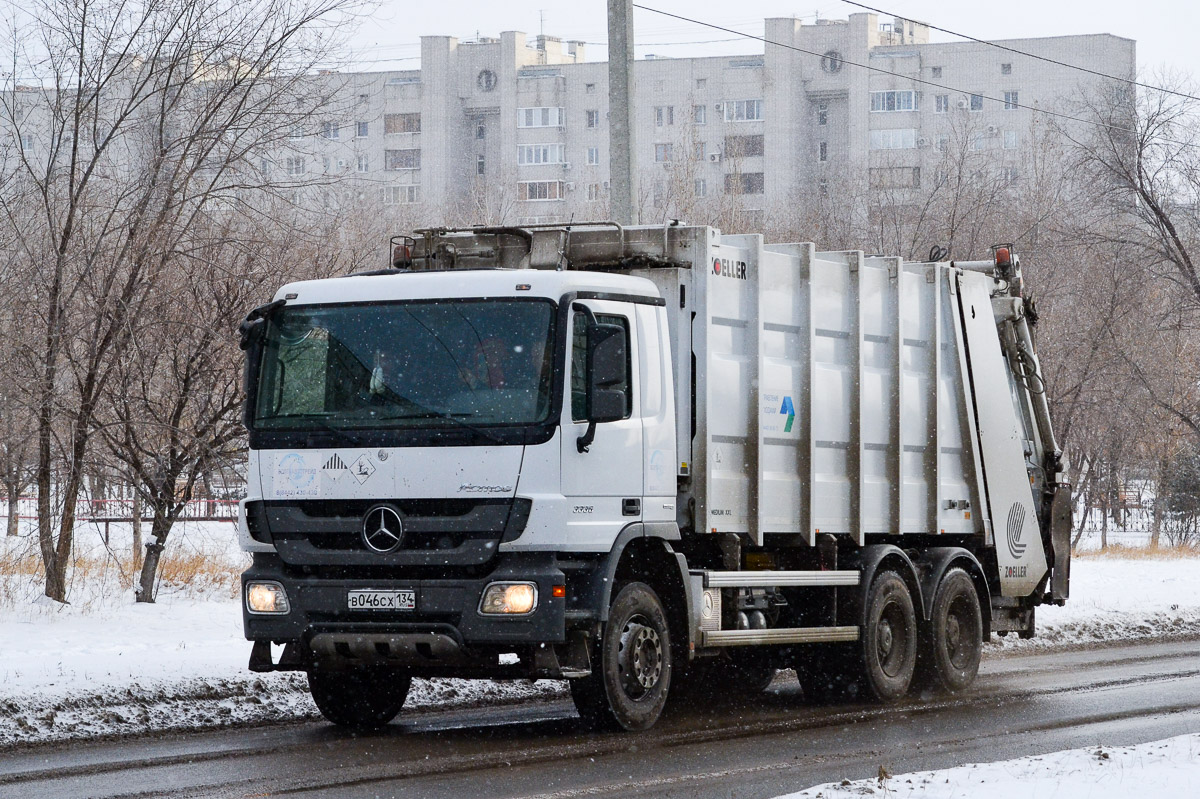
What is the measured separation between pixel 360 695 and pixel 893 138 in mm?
81746

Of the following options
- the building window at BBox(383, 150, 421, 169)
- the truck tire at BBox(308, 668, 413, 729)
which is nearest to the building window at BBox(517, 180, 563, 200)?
the building window at BBox(383, 150, 421, 169)

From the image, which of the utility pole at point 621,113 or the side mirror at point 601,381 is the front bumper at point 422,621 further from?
the utility pole at point 621,113

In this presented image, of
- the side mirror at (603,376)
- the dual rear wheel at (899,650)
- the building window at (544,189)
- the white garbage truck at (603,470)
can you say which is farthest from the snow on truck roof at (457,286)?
the building window at (544,189)

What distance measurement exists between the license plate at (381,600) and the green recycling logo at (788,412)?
3211 millimetres

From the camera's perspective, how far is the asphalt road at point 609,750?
303 inches

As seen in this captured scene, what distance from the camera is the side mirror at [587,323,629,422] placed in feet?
29.6

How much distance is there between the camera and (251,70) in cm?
1545

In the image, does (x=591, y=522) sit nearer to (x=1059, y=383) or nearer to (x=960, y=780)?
(x=960, y=780)

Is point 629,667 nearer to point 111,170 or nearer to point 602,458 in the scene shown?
point 602,458

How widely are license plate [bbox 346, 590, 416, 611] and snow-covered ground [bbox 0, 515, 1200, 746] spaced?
146 centimetres

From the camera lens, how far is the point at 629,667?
955cm

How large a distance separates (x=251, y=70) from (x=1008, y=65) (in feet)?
259

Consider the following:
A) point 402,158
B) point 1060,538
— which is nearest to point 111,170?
point 1060,538

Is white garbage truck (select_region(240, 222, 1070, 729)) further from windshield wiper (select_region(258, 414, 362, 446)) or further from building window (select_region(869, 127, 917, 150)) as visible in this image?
building window (select_region(869, 127, 917, 150))
